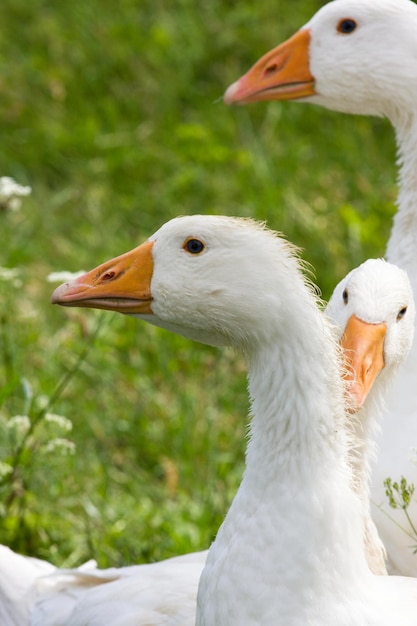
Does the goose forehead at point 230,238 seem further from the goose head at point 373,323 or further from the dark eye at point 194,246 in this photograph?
the goose head at point 373,323

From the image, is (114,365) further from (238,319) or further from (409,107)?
(238,319)

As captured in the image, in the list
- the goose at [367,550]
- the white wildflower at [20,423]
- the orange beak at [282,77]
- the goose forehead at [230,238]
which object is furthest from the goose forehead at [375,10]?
the white wildflower at [20,423]

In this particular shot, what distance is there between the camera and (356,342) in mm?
3658

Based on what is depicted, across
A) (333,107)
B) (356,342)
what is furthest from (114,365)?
(356,342)

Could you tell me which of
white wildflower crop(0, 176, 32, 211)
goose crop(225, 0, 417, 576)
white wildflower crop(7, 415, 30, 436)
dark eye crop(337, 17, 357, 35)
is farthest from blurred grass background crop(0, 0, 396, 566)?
dark eye crop(337, 17, 357, 35)

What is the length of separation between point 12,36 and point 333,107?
4.12m

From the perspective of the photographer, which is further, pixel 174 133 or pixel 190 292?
pixel 174 133

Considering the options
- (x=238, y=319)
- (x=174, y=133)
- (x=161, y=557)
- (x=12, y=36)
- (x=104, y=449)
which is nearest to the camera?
(x=238, y=319)

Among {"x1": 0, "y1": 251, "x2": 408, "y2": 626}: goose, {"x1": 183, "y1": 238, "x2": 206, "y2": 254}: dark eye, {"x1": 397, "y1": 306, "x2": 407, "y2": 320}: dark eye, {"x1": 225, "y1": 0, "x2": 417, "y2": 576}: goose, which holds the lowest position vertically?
{"x1": 0, "y1": 251, "x2": 408, "y2": 626}: goose

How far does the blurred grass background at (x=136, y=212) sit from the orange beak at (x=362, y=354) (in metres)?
1.28

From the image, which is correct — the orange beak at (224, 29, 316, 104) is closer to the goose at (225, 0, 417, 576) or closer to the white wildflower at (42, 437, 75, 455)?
the goose at (225, 0, 417, 576)

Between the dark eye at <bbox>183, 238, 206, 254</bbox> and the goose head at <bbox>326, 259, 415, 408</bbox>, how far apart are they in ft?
1.74

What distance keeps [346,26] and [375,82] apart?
29 cm

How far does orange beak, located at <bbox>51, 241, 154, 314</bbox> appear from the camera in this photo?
340 cm
